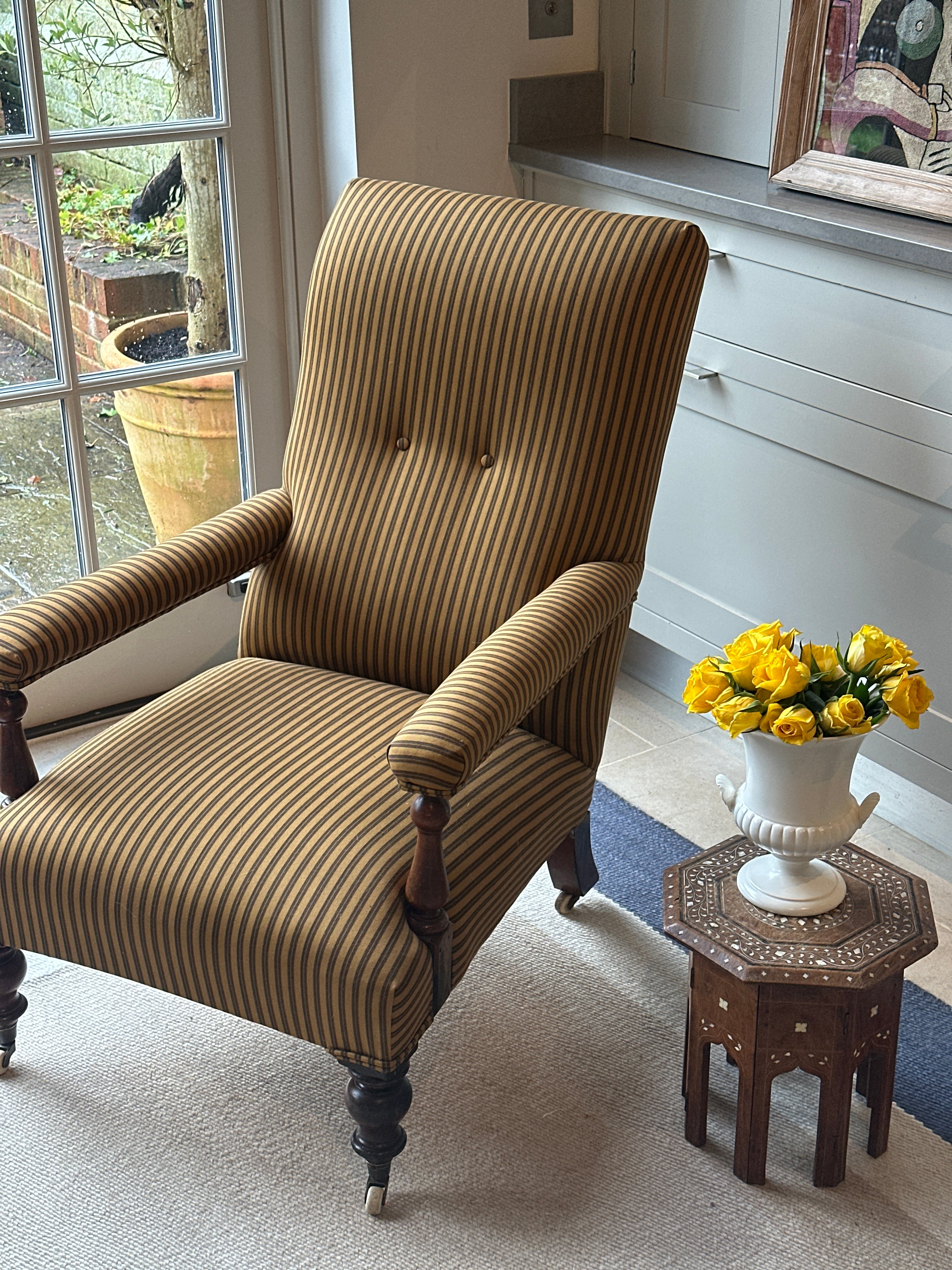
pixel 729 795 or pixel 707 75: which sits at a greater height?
pixel 707 75

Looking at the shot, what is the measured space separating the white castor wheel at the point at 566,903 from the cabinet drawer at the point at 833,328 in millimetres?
818

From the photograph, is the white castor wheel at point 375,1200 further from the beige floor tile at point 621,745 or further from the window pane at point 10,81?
the window pane at point 10,81

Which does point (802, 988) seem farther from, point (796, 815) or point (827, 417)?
point (827, 417)

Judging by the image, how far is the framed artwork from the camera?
5.80 feet

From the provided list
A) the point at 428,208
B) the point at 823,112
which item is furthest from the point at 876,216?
the point at 428,208

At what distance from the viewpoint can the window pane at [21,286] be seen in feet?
6.80

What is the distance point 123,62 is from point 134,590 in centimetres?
102

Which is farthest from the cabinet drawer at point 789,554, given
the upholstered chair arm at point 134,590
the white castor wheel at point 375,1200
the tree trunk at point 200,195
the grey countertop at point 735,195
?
the white castor wheel at point 375,1200

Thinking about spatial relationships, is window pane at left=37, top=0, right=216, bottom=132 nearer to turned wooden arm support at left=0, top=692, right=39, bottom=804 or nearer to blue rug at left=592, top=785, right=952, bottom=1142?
turned wooden arm support at left=0, top=692, right=39, bottom=804

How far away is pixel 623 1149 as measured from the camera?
150 centimetres

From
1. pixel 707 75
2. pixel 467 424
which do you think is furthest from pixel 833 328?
pixel 707 75

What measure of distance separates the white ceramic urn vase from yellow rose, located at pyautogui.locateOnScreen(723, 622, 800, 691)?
0.06 m

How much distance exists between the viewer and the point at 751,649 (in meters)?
1.32

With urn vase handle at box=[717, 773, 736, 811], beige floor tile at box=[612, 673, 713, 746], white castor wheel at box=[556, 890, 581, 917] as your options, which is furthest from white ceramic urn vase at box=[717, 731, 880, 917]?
beige floor tile at box=[612, 673, 713, 746]
